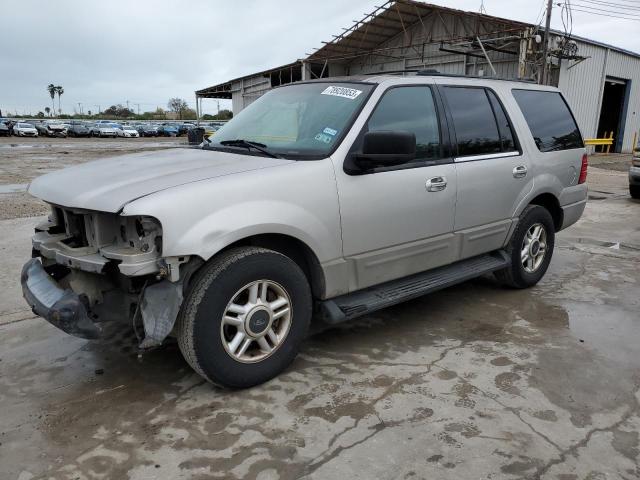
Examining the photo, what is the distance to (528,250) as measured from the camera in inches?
195

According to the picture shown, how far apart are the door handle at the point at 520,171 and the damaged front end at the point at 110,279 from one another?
2949 millimetres

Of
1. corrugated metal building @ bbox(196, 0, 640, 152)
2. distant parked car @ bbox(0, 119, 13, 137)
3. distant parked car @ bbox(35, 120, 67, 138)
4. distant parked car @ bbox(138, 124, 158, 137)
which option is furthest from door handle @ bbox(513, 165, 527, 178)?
distant parked car @ bbox(138, 124, 158, 137)

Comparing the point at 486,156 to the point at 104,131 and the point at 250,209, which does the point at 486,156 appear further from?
the point at 104,131

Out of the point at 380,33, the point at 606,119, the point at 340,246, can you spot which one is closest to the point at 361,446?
the point at 340,246

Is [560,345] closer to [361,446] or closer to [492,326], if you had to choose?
[492,326]

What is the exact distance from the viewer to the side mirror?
316 cm

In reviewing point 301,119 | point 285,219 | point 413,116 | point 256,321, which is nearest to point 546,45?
point 413,116

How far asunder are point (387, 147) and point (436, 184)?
80 cm

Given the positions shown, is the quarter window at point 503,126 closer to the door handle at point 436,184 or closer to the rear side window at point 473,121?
the rear side window at point 473,121

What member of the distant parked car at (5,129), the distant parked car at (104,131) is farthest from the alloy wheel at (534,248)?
the distant parked car at (104,131)

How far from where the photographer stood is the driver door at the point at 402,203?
3.41 m

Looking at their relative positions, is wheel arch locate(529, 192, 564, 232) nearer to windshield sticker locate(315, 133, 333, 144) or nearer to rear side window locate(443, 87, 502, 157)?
rear side window locate(443, 87, 502, 157)

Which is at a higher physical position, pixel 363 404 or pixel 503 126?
pixel 503 126

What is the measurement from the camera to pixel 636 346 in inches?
152
